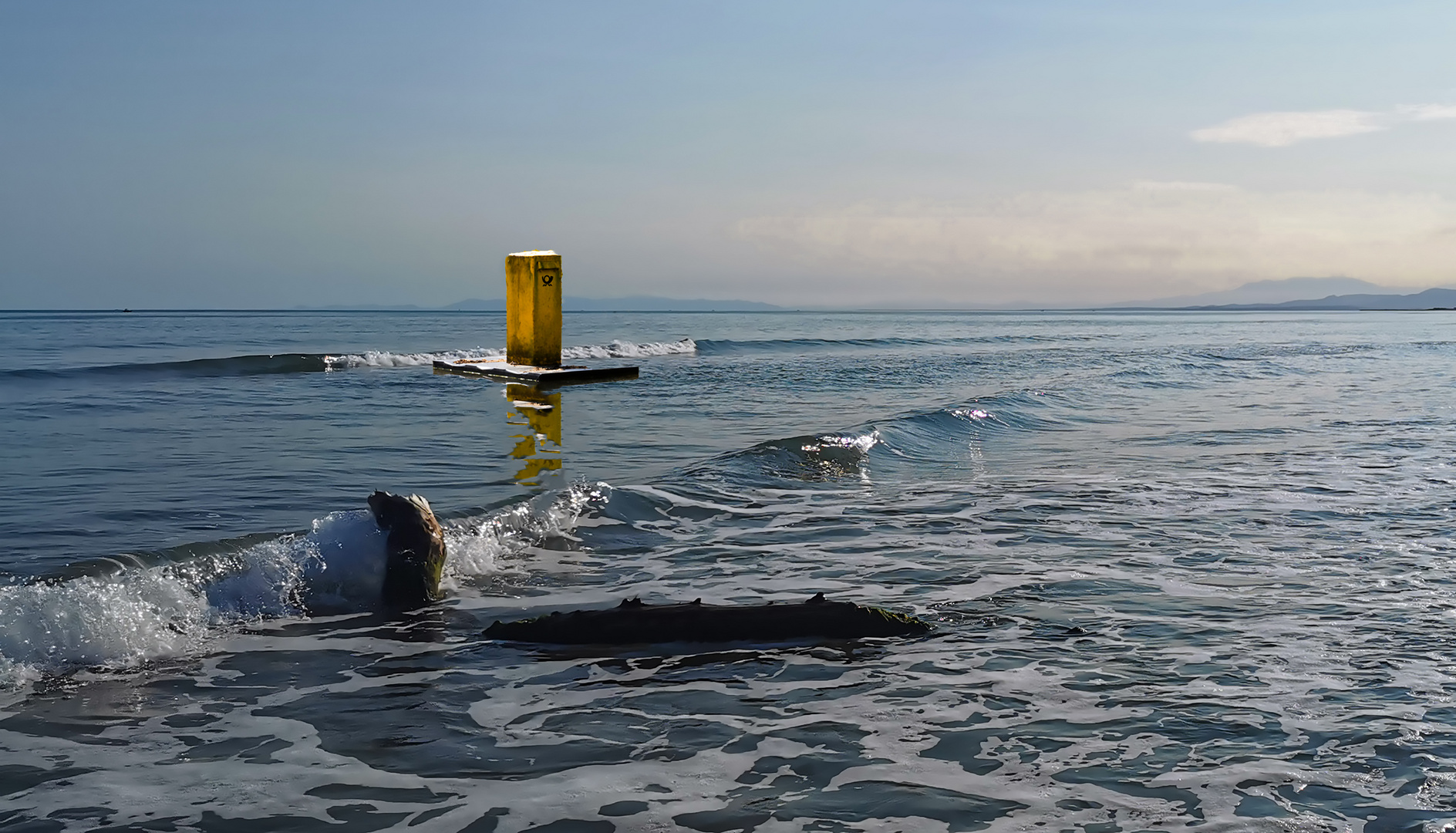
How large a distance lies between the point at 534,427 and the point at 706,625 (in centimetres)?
959

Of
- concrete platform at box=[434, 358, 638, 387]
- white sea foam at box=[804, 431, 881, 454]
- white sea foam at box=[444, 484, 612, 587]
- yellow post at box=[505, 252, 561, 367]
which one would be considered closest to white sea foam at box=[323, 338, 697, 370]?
concrete platform at box=[434, 358, 638, 387]

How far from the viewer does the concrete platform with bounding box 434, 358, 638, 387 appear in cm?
2119

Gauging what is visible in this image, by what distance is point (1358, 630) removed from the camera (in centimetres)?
495

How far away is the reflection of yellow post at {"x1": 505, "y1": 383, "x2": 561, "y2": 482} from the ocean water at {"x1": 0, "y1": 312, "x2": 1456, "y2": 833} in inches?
5.8

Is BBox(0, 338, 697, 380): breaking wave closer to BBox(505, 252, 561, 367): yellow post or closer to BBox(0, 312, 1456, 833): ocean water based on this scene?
BBox(505, 252, 561, 367): yellow post

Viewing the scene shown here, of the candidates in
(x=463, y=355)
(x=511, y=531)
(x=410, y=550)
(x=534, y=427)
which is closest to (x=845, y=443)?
(x=534, y=427)

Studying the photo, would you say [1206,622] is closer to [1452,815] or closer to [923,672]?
[923,672]

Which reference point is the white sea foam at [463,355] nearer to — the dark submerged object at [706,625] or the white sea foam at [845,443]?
the white sea foam at [845,443]

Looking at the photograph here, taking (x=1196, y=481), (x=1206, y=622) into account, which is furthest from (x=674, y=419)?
(x=1206, y=622)

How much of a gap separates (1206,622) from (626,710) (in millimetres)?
3087

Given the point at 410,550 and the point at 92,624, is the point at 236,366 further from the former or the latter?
the point at 92,624

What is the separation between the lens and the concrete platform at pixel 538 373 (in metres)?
21.2

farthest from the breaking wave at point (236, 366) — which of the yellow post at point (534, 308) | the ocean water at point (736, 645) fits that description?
the ocean water at point (736, 645)

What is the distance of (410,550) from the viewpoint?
5926 millimetres
